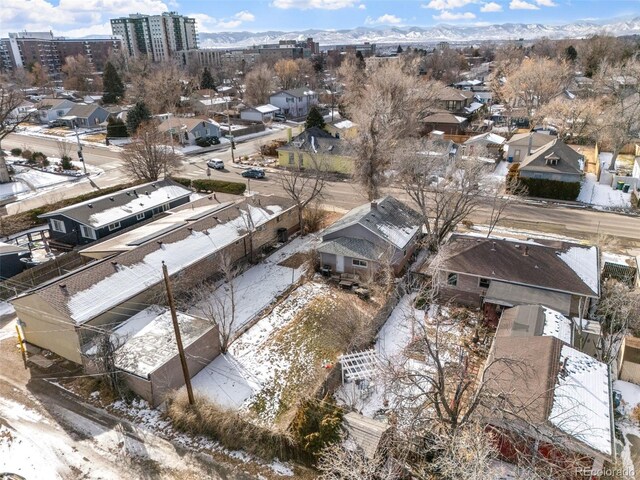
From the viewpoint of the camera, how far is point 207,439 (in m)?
18.3

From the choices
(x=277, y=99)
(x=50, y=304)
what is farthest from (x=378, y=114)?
(x=277, y=99)

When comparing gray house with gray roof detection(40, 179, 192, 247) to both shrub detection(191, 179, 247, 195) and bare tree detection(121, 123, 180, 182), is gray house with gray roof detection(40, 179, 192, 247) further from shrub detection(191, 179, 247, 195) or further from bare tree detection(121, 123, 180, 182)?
bare tree detection(121, 123, 180, 182)

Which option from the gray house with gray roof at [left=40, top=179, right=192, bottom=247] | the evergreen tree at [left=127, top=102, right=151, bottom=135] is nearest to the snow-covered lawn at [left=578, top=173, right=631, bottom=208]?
the gray house with gray roof at [left=40, top=179, right=192, bottom=247]

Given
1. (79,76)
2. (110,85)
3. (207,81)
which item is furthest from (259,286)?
(79,76)

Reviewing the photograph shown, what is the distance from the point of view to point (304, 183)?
36125 mm

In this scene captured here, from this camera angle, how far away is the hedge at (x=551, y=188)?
43.4m

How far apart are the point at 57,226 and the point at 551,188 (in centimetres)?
4523

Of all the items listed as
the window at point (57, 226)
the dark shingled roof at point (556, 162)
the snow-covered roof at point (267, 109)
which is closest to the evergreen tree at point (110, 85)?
the snow-covered roof at point (267, 109)

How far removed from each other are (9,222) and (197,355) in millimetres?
27082

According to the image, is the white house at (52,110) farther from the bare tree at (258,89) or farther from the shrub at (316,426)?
the shrub at (316,426)

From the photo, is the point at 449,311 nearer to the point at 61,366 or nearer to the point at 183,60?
the point at 61,366

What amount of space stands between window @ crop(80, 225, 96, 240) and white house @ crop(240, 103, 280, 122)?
54.2m

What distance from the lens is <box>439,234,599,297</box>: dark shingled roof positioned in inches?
986

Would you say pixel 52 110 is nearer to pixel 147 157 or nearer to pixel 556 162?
pixel 147 157
